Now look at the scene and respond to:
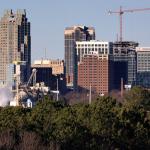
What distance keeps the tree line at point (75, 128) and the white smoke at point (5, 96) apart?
9678cm

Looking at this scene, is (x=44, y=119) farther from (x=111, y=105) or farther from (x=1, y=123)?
(x=111, y=105)

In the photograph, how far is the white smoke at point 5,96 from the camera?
474ft

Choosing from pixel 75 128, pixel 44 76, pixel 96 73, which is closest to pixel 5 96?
pixel 44 76

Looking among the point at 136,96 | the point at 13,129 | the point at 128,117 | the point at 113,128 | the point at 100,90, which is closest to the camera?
the point at 13,129

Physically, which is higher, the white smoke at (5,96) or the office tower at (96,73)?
the office tower at (96,73)

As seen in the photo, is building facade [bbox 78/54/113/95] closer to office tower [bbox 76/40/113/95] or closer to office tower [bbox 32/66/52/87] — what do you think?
office tower [bbox 76/40/113/95]

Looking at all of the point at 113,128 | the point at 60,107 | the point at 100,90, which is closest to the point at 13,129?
the point at 113,128

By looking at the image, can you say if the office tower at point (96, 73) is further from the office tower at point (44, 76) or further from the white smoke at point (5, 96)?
the white smoke at point (5, 96)

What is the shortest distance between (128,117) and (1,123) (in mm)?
7108

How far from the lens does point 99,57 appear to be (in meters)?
196

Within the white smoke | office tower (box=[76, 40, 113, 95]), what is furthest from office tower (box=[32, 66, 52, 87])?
the white smoke

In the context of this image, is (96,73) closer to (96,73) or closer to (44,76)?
(96,73)

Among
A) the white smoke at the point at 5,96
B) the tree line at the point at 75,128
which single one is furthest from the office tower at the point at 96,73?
the tree line at the point at 75,128

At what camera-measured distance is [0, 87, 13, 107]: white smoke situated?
5688 inches
